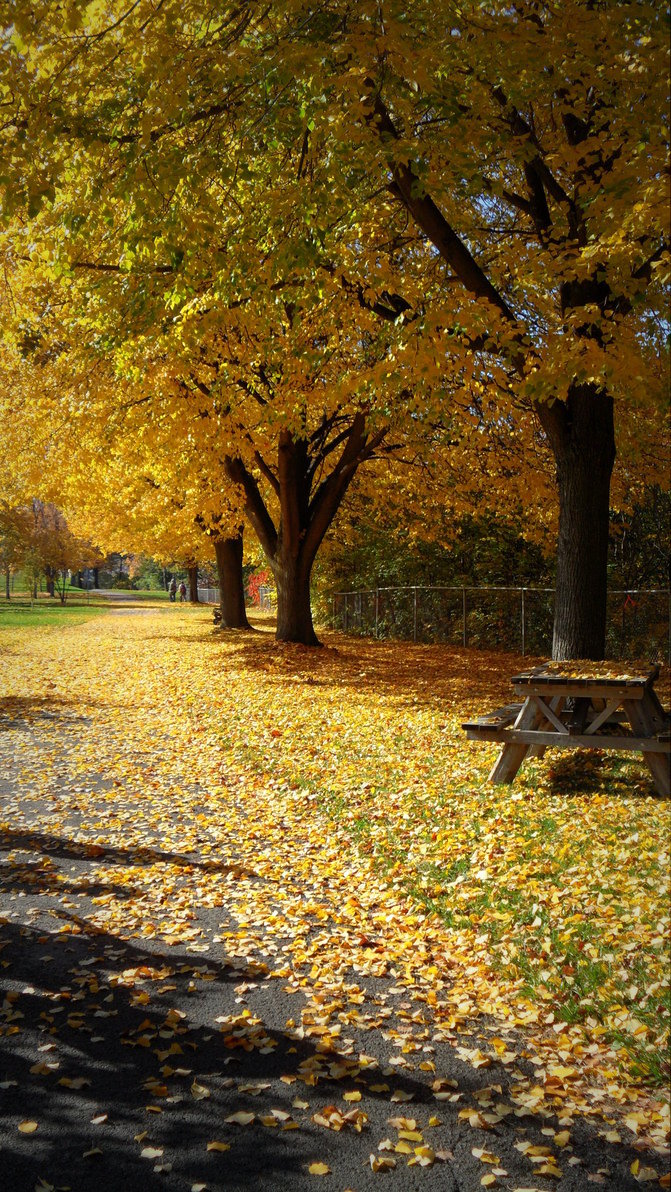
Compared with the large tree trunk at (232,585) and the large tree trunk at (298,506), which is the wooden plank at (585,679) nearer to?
the large tree trunk at (298,506)

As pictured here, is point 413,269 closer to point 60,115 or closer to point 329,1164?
point 60,115

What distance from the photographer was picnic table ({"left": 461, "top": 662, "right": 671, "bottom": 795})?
6697 mm

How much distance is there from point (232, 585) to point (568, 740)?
22594 mm

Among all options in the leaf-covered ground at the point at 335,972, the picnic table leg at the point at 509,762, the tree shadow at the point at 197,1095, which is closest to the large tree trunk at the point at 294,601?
the leaf-covered ground at the point at 335,972

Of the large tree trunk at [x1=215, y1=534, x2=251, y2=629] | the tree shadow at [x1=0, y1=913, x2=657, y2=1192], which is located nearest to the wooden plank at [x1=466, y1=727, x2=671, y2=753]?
the tree shadow at [x1=0, y1=913, x2=657, y2=1192]

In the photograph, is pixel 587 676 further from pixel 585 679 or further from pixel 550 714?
pixel 550 714

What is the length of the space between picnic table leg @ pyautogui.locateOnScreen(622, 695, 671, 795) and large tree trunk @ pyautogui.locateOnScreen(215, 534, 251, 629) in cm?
2226

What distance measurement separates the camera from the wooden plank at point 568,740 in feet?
21.7

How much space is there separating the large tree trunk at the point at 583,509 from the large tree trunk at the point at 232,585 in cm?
1987

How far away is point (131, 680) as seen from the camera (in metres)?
16.8

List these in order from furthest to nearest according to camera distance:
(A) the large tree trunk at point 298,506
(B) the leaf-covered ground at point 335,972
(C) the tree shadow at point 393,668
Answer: (A) the large tree trunk at point 298,506, (C) the tree shadow at point 393,668, (B) the leaf-covered ground at point 335,972

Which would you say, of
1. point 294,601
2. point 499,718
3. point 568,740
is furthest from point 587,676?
point 294,601

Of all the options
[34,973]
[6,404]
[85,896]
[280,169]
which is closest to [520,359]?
[280,169]

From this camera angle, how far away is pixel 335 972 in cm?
466
